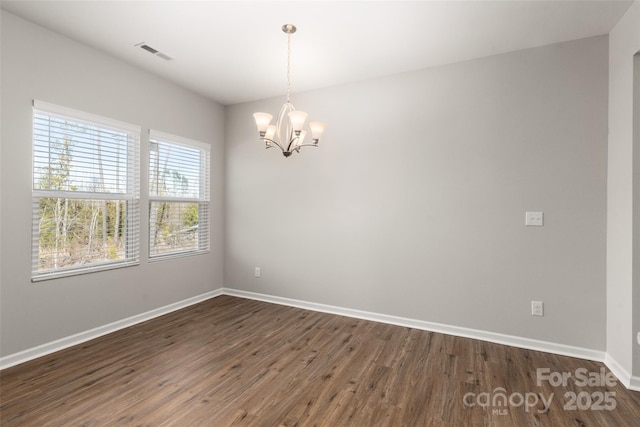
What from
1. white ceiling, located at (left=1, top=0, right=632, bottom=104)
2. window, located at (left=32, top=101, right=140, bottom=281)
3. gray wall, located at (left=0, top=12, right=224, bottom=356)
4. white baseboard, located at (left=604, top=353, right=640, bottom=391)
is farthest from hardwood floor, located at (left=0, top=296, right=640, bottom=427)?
white ceiling, located at (left=1, top=0, right=632, bottom=104)

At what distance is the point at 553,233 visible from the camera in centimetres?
284

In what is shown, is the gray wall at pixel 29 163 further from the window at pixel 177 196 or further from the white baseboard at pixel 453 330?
the white baseboard at pixel 453 330

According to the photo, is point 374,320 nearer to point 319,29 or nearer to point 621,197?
point 621,197

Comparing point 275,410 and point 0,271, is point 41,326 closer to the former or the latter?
point 0,271

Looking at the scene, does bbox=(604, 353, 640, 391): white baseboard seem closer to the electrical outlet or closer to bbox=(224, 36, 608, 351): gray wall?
bbox=(224, 36, 608, 351): gray wall

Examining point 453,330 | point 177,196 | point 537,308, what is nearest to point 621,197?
point 537,308

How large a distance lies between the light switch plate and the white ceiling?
1592mm

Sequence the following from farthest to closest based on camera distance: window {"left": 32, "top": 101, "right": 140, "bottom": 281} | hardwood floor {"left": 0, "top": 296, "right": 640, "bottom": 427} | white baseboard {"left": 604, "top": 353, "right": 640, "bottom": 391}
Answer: window {"left": 32, "top": 101, "right": 140, "bottom": 281}, white baseboard {"left": 604, "top": 353, "right": 640, "bottom": 391}, hardwood floor {"left": 0, "top": 296, "right": 640, "bottom": 427}

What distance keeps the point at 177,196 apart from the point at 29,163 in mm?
1542

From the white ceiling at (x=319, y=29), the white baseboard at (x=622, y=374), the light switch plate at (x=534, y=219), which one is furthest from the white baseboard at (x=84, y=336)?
the white baseboard at (x=622, y=374)

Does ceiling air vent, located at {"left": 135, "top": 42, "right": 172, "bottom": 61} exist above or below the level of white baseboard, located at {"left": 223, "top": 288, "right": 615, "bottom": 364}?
above

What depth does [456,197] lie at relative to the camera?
3.22 metres

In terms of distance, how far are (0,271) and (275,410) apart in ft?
7.98

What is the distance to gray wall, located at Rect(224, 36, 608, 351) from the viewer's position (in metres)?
2.76
